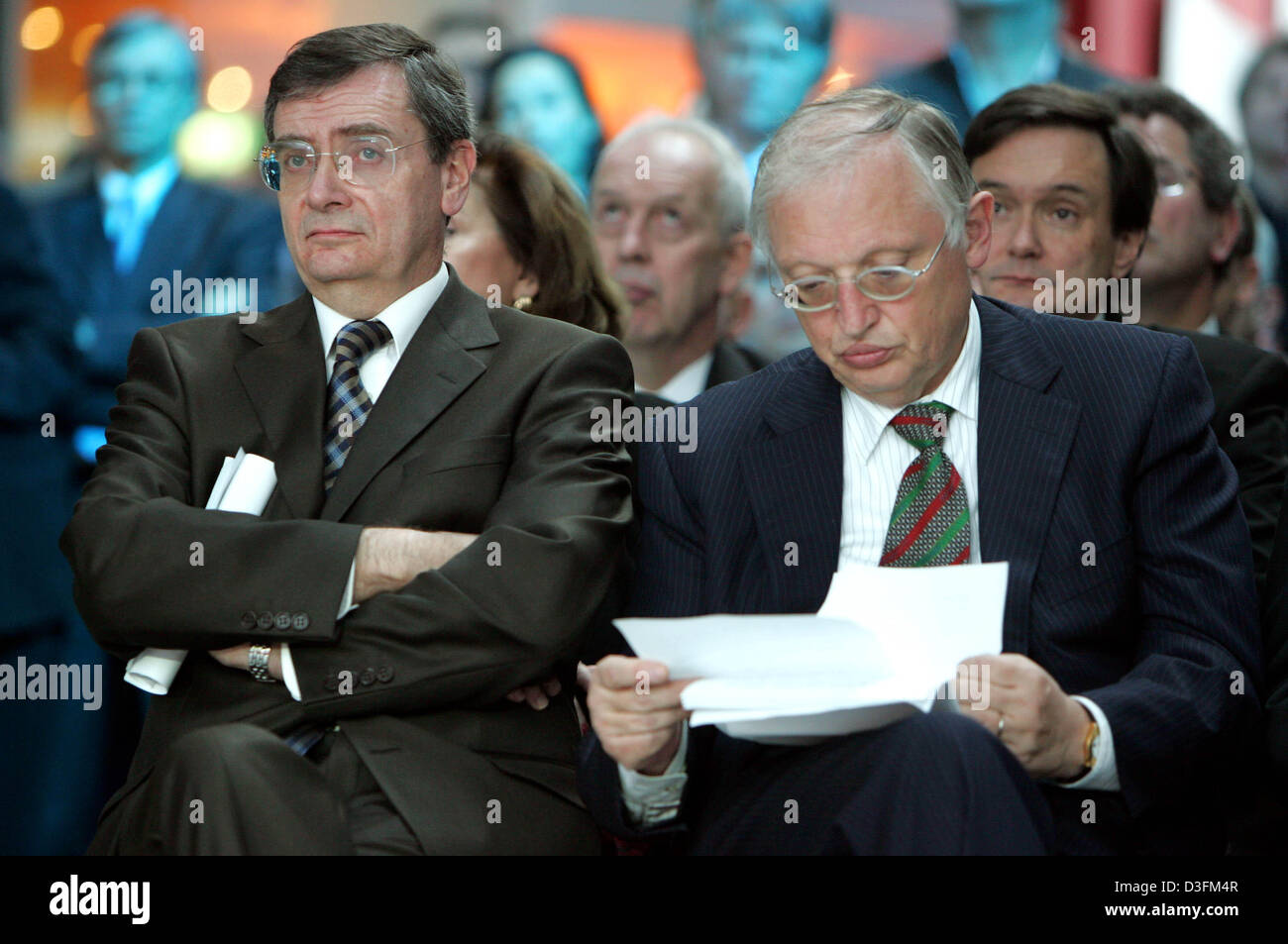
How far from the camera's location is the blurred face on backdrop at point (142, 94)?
18.9ft

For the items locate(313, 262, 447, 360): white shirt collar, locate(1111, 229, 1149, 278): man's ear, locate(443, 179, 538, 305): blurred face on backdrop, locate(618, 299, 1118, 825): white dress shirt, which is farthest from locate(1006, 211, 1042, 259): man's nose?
locate(313, 262, 447, 360): white shirt collar

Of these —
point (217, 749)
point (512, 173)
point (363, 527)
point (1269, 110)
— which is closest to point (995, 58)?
point (1269, 110)

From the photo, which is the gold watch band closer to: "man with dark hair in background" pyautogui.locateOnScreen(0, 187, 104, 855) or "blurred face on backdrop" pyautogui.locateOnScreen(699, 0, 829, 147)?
"man with dark hair in background" pyautogui.locateOnScreen(0, 187, 104, 855)

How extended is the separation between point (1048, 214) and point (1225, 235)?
41.6 inches

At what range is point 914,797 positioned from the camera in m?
2.26

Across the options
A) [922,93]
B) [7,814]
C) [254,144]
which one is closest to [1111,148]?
[922,93]

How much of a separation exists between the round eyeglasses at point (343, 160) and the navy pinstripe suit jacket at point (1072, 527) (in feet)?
2.47

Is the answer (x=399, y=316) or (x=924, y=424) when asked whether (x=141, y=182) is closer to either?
(x=399, y=316)

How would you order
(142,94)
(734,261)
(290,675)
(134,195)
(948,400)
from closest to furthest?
(290,675) → (948,400) → (734,261) → (134,195) → (142,94)

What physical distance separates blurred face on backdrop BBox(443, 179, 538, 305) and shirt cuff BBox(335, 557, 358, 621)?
139 cm

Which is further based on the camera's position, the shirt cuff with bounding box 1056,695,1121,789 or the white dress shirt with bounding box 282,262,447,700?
the white dress shirt with bounding box 282,262,447,700

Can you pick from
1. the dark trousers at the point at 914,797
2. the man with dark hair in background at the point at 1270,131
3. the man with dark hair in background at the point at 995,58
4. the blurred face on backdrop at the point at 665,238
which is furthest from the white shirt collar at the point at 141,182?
the man with dark hair in background at the point at 1270,131

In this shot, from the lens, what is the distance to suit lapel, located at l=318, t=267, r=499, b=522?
2975 mm

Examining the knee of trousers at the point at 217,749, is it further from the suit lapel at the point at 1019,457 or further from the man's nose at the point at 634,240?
the man's nose at the point at 634,240
